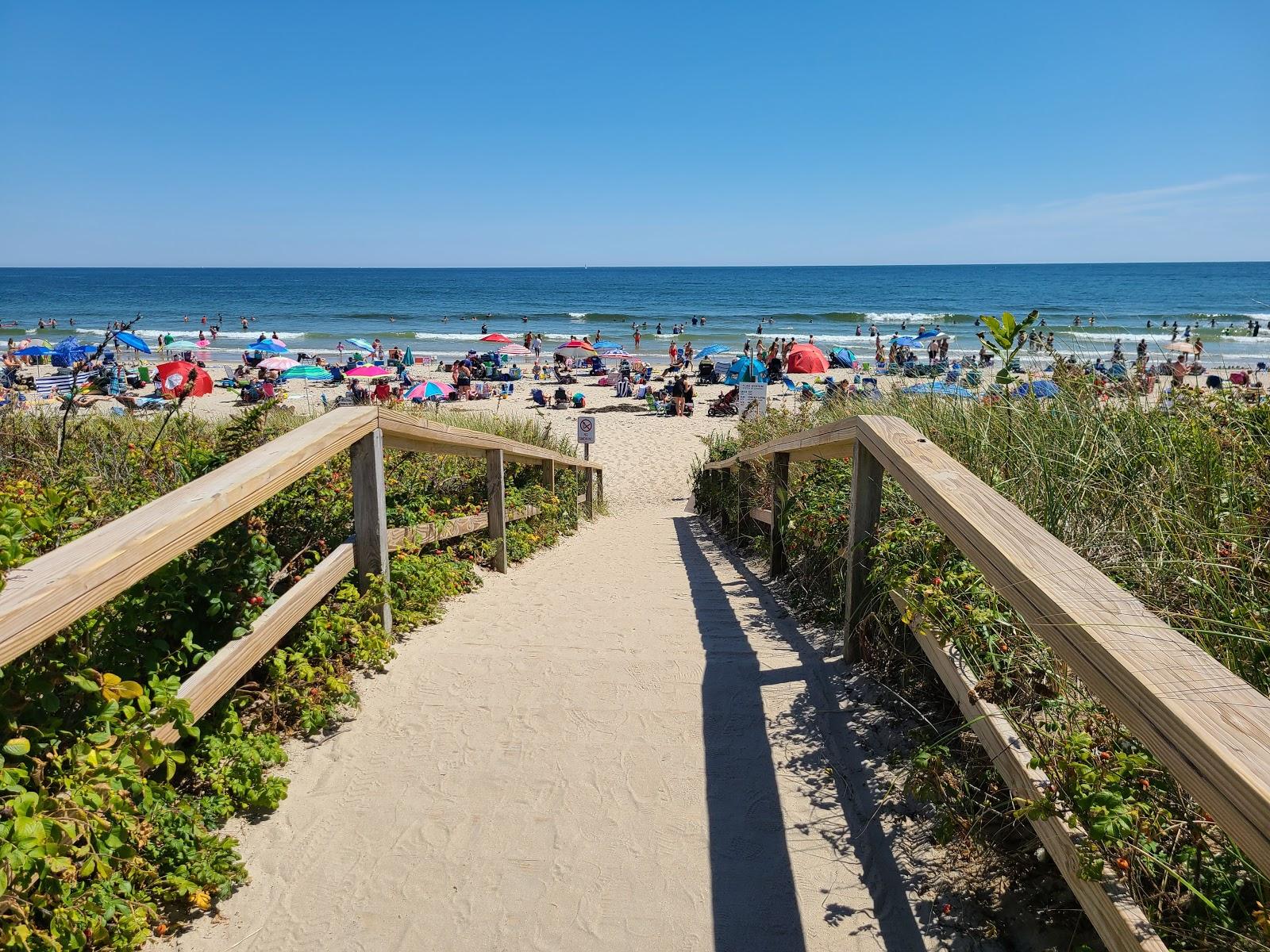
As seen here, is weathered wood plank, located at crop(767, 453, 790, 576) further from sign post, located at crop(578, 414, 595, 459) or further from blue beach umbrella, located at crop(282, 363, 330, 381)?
blue beach umbrella, located at crop(282, 363, 330, 381)

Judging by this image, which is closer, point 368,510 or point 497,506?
point 368,510

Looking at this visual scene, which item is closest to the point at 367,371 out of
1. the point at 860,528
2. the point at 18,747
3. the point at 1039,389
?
the point at 1039,389

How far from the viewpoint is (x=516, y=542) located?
20.0ft

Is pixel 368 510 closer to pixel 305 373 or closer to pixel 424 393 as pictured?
pixel 424 393

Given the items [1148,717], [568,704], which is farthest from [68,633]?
[1148,717]

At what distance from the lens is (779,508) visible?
536 centimetres

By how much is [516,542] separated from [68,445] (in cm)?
292

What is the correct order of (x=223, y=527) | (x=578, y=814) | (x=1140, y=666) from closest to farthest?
(x=1140, y=666) < (x=223, y=527) < (x=578, y=814)

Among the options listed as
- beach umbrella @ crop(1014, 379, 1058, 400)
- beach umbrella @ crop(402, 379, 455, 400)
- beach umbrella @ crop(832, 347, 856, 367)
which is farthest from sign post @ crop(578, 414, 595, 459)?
beach umbrella @ crop(832, 347, 856, 367)

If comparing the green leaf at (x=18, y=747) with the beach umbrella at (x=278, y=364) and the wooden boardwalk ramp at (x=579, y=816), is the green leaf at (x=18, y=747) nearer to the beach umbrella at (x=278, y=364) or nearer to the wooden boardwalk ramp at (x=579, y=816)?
the wooden boardwalk ramp at (x=579, y=816)

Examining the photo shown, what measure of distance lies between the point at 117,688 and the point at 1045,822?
1.85 m

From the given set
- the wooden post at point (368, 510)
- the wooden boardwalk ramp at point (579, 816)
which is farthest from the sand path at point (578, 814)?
the wooden post at point (368, 510)

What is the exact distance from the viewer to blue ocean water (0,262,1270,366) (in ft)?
166

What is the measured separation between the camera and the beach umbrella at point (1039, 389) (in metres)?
4.11
